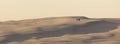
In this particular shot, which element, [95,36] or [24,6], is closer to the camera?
[95,36]

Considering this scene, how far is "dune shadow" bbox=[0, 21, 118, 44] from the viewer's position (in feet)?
3.06

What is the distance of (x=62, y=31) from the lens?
3.18ft

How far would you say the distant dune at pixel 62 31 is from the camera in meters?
0.89

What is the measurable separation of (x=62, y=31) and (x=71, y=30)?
0.04 meters

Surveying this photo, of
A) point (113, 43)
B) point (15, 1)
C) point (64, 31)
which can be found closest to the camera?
point (113, 43)

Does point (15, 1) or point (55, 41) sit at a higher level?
point (15, 1)

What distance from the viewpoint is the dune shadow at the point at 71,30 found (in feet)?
3.06

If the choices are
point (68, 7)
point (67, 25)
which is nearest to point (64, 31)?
point (67, 25)

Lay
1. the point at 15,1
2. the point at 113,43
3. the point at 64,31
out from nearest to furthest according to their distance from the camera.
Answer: the point at 113,43, the point at 64,31, the point at 15,1

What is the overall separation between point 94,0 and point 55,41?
1.99ft

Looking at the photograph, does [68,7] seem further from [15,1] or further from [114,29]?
[114,29]

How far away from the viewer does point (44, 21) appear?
3.49ft

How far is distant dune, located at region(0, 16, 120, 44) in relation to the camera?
89 cm

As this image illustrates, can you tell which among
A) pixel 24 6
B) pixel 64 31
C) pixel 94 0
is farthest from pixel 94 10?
pixel 64 31
